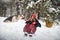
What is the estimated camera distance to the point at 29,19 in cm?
182

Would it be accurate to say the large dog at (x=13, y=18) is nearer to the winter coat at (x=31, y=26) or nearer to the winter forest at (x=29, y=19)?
the winter forest at (x=29, y=19)

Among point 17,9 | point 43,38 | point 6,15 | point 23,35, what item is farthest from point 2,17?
point 43,38

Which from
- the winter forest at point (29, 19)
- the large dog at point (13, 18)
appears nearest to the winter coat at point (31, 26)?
A: the winter forest at point (29, 19)

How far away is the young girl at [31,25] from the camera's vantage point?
182cm

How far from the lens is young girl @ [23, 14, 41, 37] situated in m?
1.82

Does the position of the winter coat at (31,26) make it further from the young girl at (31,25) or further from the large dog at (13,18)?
the large dog at (13,18)

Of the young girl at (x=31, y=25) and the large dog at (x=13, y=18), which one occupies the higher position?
the large dog at (x=13, y=18)

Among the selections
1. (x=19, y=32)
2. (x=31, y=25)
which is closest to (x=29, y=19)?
(x=31, y=25)

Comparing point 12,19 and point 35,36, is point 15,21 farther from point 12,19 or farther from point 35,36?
point 35,36

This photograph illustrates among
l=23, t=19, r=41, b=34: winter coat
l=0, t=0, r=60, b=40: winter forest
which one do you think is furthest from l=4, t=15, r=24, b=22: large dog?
l=23, t=19, r=41, b=34: winter coat

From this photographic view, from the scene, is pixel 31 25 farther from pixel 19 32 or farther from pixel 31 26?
pixel 19 32

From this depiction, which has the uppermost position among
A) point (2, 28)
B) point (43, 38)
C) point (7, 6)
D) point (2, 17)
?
point (7, 6)

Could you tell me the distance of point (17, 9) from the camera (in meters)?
1.80

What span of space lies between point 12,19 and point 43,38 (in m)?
0.38
